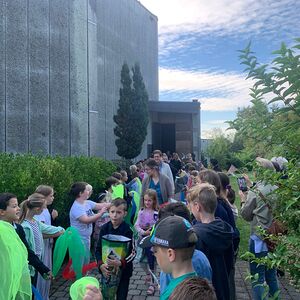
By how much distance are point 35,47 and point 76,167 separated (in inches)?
356

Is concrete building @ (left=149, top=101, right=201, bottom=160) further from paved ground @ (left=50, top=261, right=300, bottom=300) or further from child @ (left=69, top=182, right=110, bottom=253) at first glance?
child @ (left=69, top=182, right=110, bottom=253)

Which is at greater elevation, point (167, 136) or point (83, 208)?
point (167, 136)

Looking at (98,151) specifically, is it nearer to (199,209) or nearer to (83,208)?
(83,208)

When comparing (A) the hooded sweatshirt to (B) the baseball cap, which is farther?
(A) the hooded sweatshirt

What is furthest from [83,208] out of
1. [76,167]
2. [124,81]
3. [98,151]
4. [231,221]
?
[124,81]

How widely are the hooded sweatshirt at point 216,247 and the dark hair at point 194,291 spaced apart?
1444mm

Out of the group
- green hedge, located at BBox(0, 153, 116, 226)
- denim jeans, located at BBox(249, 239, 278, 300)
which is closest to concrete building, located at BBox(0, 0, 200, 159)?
green hedge, located at BBox(0, 153, 116, 226)

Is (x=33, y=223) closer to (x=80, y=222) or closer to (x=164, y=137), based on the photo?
(x=80, y=222)

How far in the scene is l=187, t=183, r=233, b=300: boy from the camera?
3.27 meters

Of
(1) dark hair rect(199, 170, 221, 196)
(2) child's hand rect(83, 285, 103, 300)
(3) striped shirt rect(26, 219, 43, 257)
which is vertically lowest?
(3) striped shirt rect(26, 219, 43, 257)

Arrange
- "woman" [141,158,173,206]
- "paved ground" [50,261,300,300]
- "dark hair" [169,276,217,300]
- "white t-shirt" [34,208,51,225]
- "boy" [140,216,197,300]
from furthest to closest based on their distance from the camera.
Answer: "woman" [141,158,173,206] → "paved ground" [50,261,300,300] → "white t-shirt" [34,208,51,225] → "boy" [140,216,197,300] → "dark hair" [169,276,217,300]

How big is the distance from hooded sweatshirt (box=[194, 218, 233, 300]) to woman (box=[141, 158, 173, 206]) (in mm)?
3696

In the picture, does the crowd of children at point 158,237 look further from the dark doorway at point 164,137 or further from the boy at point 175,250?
the dark doorway at point 164,137

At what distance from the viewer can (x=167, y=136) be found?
119 ft
